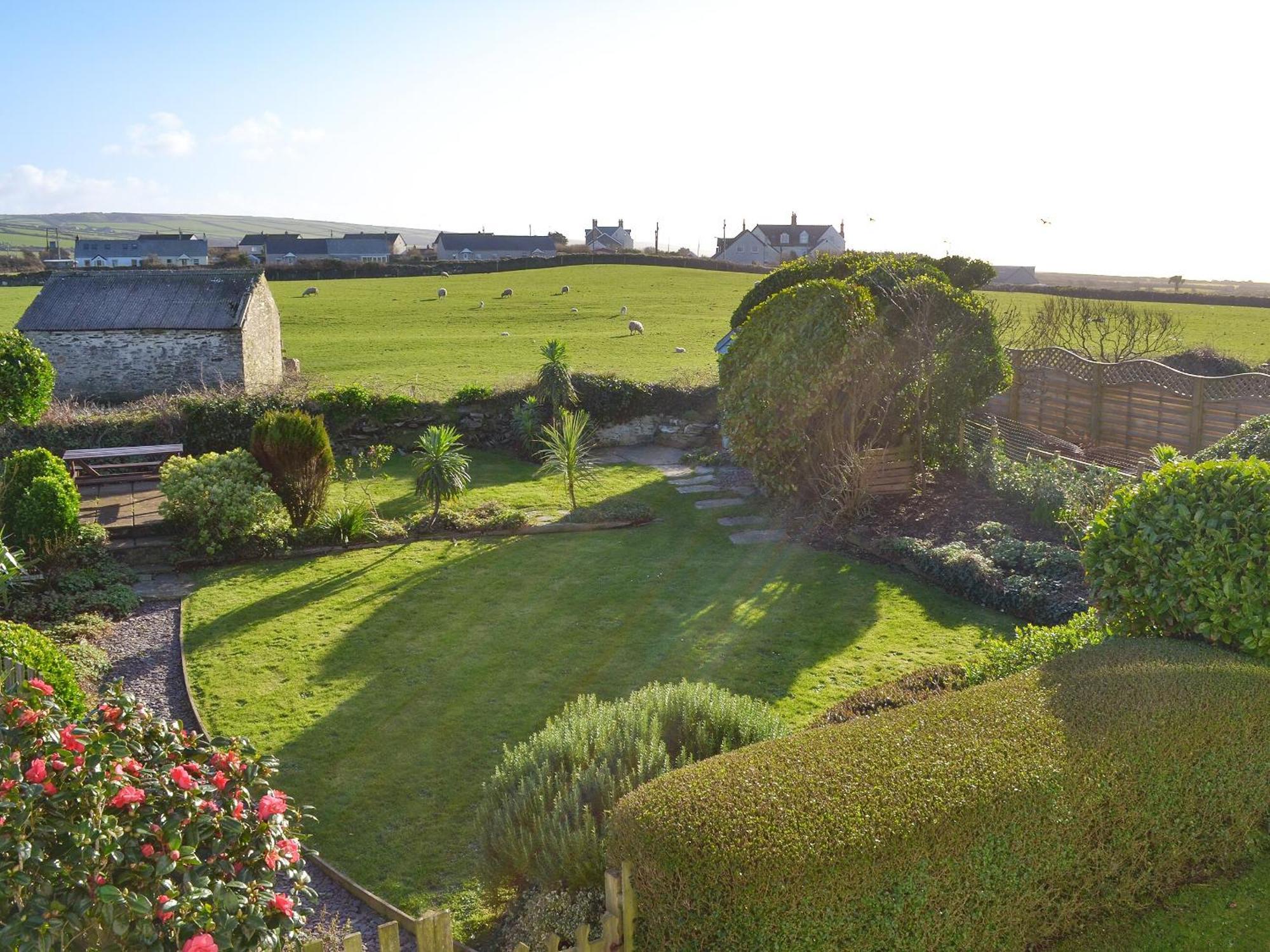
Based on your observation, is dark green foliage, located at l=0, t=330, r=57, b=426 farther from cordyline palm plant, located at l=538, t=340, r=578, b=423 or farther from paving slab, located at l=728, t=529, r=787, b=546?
paving slab, located at l=728, t=529, r=787, b=546

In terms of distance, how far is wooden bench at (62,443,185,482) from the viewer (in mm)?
17125

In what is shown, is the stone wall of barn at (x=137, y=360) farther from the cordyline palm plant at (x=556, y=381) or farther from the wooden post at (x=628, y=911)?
the wooden post at (x=628, y=911)

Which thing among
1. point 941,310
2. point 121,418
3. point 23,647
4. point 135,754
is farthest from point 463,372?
point 135,754

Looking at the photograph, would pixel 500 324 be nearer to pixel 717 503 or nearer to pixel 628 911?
pixel 717 503

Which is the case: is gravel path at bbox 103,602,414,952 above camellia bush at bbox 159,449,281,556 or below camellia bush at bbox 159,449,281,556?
below

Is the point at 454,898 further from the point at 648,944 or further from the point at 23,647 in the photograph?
the point at 23,647

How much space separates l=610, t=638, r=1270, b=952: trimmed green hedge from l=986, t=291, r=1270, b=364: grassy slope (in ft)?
90.8

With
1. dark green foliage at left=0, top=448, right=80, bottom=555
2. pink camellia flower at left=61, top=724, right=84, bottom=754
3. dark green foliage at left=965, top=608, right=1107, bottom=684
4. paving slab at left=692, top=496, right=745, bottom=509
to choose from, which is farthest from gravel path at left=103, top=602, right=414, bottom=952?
paving slab at left=692, top=496, right=745, bottom=509

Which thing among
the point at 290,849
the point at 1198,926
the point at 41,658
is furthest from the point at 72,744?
the point at 1198,926

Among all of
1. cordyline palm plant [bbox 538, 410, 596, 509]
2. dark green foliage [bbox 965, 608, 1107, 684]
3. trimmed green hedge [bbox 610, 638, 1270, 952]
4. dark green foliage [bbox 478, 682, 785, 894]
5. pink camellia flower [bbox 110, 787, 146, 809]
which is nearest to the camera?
pink camellia flower [bbox 110, 787, 146, 809]

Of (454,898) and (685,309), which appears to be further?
(685,309)

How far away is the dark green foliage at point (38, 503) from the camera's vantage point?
477 inches

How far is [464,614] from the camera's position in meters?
11.3

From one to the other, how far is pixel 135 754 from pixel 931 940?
12.4 ft
